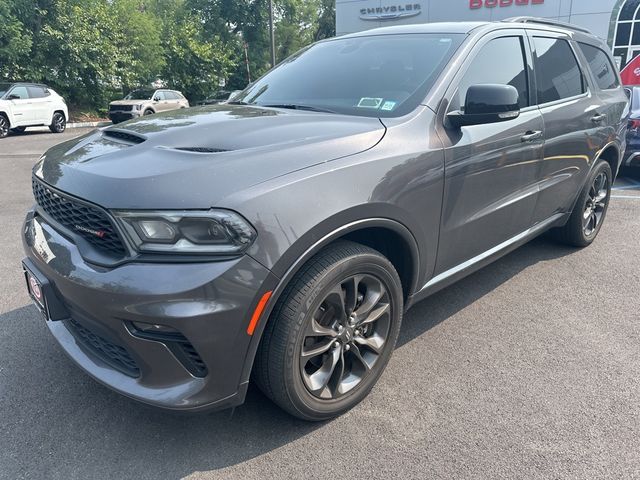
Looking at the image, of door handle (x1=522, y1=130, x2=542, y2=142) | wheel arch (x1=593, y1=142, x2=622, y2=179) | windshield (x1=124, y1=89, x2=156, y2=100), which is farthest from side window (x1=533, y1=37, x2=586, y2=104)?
windshield (x1=124, y1=89, x2=156, y2=100)

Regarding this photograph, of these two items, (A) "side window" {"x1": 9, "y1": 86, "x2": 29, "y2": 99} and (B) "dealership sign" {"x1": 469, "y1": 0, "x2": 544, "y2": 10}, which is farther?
(B) "dealership sign" {"x1": 469, "y1": 0, "x2": 544, "y2": 10}

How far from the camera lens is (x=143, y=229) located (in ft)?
6.06

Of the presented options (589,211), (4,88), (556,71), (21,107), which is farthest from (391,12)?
(556,71)

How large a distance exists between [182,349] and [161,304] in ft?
0.68

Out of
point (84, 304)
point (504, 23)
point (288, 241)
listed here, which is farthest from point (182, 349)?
point (504, 23)

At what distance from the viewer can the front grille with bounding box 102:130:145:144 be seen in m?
2.34

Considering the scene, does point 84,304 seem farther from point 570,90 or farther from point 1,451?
point 570,90

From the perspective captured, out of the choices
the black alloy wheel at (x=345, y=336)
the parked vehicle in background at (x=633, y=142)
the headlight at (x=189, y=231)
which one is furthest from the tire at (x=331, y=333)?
the parked vehicle in background at (x=633, y=142)

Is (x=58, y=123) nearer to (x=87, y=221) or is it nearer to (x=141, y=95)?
(x=141, y=95)

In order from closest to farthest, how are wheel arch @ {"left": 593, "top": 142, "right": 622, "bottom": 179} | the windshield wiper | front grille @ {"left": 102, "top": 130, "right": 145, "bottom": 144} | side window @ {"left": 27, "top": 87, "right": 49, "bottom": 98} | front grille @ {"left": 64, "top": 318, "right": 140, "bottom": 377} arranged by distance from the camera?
front grille @ {"left": 64, "top": 318, "right": 140, "bottom": 377} → front grille @ {"left": 102, "top": 130, "right": 145, "bottom": 144} → the windshield wiper → wheel arch @ {"left": 593, "top": 142, "right": 622, "bottom": 179} → side window @ {"left": 27, "top": 87, "right": 49, "bottom": 98}

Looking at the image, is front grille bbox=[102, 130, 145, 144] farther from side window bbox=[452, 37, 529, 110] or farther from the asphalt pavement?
side window bbox=[452, 37, 529, 110]

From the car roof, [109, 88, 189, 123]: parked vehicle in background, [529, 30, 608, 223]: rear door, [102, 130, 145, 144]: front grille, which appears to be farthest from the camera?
[109, 88, 189, 123]: parked vehicle in background

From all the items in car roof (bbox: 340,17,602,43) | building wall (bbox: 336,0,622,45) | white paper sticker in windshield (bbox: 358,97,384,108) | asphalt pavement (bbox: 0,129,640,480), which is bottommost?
asphalt pavement (bbox: 0,129,640,480)

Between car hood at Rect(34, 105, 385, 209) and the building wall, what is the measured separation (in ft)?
59.9
